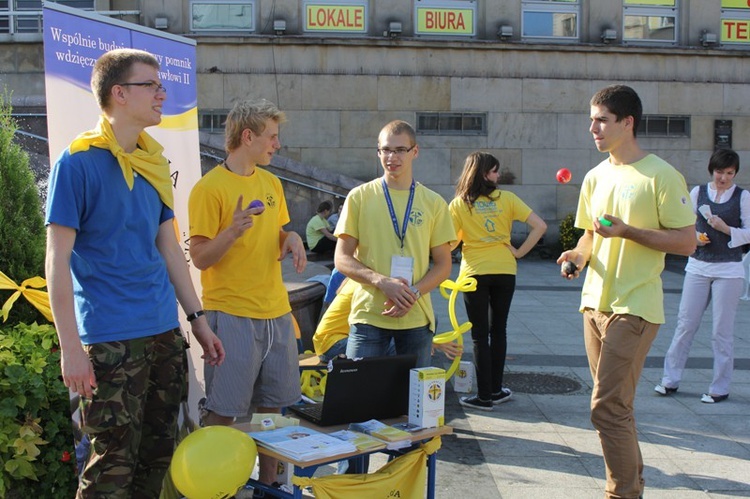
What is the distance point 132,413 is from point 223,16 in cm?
1608

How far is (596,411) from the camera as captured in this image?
161 inches

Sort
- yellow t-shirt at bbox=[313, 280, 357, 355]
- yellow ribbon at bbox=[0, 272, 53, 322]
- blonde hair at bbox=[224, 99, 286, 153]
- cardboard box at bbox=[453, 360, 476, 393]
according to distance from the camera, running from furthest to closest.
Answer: cardboard box at bbox=[453, 360, 476, 393]
yellow t-shirt at bbox=[313, 280, 357, 355]
blonde hair at bbox=[224, 99, 286, 153]
yellow ribbon at bbox=[0, 272, 53, 322]

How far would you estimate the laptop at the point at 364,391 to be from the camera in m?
3.89

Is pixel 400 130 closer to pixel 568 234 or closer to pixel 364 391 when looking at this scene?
pixel 364 391

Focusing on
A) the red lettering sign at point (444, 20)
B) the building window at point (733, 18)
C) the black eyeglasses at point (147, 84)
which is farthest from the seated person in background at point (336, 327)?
the building window at point (733, 18)

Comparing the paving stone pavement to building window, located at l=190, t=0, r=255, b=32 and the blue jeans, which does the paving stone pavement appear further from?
building window, located at l=190, t=0, r=255, b=32

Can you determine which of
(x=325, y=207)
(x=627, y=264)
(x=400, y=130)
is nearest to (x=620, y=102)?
(x=627, y=264)

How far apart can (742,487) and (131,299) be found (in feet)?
12.0

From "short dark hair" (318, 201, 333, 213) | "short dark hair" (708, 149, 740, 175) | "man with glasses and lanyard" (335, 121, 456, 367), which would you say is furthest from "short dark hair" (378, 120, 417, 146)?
"short dark hair" (318, 201, 333, 213)

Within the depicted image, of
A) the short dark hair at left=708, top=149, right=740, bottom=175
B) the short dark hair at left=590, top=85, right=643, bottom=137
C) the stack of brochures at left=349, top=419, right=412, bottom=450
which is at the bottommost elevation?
the stack of brochures at left=349, top=419, right=412, bottom=450

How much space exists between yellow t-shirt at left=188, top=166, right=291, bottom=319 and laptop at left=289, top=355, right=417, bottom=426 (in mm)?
530

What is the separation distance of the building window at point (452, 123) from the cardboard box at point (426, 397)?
14584 millimetres

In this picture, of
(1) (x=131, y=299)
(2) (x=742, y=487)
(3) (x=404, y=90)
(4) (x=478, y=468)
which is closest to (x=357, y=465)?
(4) (x=478, y=468)

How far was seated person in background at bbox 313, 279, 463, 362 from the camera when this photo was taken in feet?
18.7
